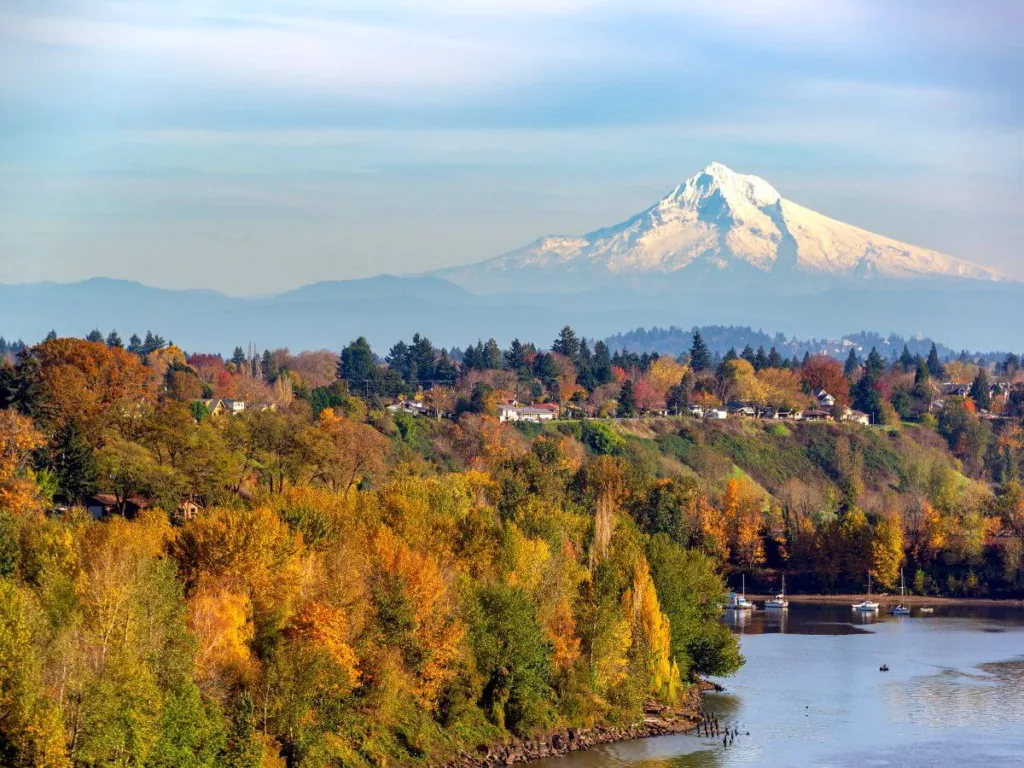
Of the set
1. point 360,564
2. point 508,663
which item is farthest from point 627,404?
point 360,564

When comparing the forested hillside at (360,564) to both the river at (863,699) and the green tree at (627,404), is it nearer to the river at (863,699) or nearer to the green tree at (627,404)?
the river at (863,699)

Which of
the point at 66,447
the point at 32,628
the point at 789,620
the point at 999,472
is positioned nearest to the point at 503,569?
the point at 32,628

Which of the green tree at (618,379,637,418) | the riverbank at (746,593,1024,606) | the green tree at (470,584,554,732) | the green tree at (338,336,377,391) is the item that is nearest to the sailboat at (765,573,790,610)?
the riverbank at (746,593,1024,606)

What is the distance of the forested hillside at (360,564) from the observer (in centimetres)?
3466

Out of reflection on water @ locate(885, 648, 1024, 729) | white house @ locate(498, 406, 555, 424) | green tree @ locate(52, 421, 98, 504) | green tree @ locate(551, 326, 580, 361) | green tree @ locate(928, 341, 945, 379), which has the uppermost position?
green tree @ locate(928, 341, 945, 379)

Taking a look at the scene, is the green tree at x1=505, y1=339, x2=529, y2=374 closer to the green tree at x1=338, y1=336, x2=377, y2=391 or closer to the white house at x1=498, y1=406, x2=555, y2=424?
the white house at x1=498, y1=406, x2=555, y2=424

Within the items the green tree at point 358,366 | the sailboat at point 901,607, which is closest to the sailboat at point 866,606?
the sailboat at point 901,607

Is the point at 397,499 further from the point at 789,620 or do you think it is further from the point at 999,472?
the point at 999,472

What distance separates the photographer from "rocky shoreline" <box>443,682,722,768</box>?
42156mm

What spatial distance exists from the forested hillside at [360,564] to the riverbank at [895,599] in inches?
51.6

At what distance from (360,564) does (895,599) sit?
146ft

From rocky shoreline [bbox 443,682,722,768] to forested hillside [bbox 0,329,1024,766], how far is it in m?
0.46

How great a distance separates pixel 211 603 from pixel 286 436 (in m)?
30.7

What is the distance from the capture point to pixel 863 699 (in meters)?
52.3
